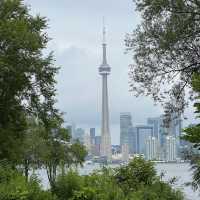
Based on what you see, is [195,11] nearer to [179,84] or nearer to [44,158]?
[179,84]

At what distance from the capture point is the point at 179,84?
70.7 feet

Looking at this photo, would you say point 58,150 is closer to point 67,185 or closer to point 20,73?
point 20,73

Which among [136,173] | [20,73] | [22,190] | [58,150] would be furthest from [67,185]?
[58,150]

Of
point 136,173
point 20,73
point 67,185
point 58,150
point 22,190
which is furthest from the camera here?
point 58,150

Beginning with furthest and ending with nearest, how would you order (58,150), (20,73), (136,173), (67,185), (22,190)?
(58,150), (20,73), (136,173), (67,185), (22,190)

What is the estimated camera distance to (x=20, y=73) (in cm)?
3244

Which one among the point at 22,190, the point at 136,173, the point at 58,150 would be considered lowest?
the point at 22,190

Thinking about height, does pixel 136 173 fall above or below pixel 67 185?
above

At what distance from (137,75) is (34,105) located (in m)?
14.6

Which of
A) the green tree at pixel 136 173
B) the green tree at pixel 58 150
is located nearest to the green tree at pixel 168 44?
the green tree at pixel 136 173

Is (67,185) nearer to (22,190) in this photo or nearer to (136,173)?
(22,190)

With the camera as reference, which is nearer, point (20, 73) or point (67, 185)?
point (67, 185)

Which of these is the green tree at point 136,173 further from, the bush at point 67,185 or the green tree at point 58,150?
the green tree at point 58,150

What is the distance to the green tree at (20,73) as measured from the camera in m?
32.0
